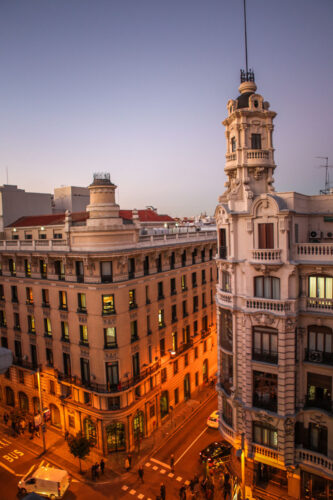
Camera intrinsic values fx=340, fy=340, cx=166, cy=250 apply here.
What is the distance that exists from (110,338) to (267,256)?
19.4 meters

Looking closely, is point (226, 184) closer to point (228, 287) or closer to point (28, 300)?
point (228, 287)

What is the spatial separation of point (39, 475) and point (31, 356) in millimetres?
15283

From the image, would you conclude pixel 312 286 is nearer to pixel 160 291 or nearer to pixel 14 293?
pixel 160 291

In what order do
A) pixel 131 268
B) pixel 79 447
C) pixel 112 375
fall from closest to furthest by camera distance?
pixel 79 447
pixel 112 375
pixel 131 268

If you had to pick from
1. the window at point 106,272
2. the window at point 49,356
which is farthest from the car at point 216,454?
the window at point 49,356

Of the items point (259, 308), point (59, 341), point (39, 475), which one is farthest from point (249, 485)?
point (59, 341)

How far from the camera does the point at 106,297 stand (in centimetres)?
3575

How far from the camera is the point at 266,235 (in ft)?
83.7

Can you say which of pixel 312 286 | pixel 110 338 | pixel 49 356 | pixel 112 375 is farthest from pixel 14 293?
pixel 312 286

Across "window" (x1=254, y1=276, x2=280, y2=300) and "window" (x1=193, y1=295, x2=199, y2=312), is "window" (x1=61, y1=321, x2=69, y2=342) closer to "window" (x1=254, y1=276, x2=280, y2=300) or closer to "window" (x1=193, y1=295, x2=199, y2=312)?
"window" (x1=193, y1=295, x2=199, y2=312)

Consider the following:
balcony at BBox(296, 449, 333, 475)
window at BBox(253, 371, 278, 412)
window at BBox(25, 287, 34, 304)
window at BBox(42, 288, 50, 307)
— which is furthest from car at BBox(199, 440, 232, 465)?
window at BBox(25, 287, 34, 304)

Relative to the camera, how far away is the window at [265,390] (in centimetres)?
2580

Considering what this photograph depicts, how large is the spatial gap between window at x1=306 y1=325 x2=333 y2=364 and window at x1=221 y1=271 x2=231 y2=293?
689cm

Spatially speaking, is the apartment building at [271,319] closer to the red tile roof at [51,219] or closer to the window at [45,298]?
the window at [45,298]
